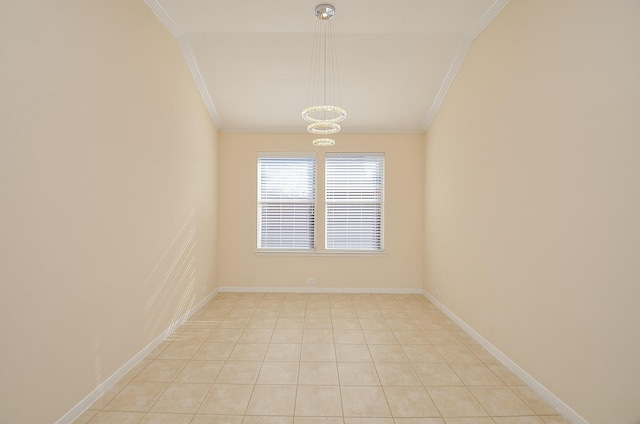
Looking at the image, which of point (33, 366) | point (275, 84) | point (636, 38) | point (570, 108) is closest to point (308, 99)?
point (275, 84)

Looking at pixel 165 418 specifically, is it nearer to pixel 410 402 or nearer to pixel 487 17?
pixel 410 402

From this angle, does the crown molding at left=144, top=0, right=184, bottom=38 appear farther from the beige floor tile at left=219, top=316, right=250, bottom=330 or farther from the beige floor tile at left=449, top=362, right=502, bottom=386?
the beige floor tile at left=449, top=362, right=502, bottom=386

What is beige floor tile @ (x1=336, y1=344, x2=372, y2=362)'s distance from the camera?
118 inches

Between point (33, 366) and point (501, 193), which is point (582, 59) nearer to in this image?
point (501, 193)

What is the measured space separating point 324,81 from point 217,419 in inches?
155

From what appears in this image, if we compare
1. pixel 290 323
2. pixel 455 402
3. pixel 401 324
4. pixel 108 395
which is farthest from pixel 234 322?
pixel 455 402

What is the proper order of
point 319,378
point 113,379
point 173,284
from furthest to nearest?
point 173,284 → point 319,378 → point 113,379

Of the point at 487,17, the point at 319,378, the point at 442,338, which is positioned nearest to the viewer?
the point at 319,378

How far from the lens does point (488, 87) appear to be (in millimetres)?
3283

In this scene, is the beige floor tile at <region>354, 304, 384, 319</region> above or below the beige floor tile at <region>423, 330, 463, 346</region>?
above

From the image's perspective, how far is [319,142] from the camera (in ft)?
12.5

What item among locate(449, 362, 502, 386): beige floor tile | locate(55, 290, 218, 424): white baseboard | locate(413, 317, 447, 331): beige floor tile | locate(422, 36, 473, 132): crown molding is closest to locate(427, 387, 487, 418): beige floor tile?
locate(449, 362, 502, 386): beige floor tile

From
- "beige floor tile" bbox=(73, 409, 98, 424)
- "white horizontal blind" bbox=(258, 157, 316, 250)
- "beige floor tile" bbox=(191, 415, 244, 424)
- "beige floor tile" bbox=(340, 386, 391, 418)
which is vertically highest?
"white horizontal blind" bbox=(258, 157, 316, 250)

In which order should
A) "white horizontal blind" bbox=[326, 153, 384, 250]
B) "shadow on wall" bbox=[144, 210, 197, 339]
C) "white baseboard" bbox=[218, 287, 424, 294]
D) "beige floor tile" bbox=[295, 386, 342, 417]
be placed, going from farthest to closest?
"white horizontal blind" bbox=[326, 153, 384, 250], "white baseboard" bbox=[218, 287, 424, 294], "shadow on wall" bbox=[144, 210, 197, 339], "beige floor tile" bbox=[295, 386, 342, 417]
